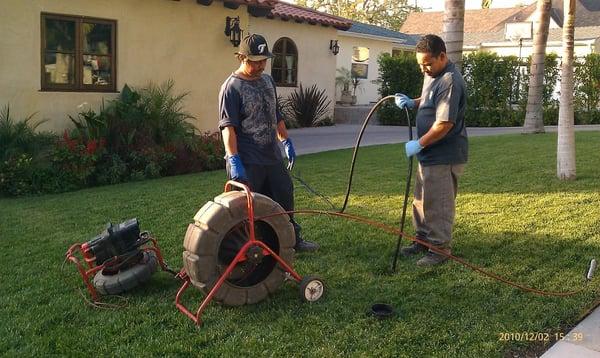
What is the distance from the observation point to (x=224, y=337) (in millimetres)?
3449

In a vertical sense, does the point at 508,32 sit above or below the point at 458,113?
above

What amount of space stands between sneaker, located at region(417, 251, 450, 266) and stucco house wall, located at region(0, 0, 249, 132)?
7.26 meters

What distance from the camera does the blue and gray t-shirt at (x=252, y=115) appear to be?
4.35m

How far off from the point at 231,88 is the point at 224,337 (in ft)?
5.96

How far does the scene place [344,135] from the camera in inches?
595

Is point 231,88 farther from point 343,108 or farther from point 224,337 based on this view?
point 343,108

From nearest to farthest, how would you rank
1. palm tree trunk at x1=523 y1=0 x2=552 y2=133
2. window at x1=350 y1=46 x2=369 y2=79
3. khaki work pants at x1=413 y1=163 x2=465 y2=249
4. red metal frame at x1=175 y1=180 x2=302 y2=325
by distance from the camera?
red metal frame at x1=175 y1=180 x2=302 y2=325 < khaki work pants at x1=413 y1=163 x2=465 y2=249 < palm tree trunk at x1=523 y1=0 x2=552 y2=133 < window at x1=350 y1=46 x2=369 y2=79

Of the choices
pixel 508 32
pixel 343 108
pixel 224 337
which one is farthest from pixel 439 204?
pixel 508 32

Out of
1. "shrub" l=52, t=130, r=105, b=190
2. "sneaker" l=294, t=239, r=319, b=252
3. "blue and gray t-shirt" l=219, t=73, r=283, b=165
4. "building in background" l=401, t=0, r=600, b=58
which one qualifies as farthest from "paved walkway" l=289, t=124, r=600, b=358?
"building in background" l=401, t=0, r=600, b=58

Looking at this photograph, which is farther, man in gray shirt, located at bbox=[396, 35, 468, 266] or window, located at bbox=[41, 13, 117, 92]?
window, located at bbox=[41, 13, 117, 92]

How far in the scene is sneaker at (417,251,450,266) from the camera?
15.2 feet

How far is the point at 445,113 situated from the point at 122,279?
101 inches

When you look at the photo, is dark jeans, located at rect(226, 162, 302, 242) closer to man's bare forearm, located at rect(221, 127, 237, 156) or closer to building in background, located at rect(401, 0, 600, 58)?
man's bare forearm, located at rect(221, 127, 237, 156)

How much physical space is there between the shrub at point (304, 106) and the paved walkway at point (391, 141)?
0.54 meters
